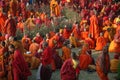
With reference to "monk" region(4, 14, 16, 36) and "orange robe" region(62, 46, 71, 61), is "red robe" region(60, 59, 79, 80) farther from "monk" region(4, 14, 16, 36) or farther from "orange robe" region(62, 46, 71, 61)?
"monk" region(4, 14, 16, 36)

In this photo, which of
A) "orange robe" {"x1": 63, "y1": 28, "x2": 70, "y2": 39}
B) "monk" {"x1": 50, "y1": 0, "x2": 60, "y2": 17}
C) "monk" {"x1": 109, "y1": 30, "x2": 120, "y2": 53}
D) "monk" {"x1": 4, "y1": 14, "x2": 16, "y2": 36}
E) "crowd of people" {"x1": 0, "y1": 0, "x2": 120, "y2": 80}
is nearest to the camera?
"crowd of people" {"x1": 0, "y1": 0, "x2": 120, "y2": 80}

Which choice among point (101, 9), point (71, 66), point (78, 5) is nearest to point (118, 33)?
point (71, 66)

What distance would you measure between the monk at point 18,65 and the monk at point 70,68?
1.20m

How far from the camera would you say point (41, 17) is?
64.1 ft

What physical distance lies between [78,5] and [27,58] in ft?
37.4

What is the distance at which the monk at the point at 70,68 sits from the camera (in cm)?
1035

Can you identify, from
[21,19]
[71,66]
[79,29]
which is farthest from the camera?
[21,19]

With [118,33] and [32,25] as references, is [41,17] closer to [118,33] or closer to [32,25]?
[32,25]

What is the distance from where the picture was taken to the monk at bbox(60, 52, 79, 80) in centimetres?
1035

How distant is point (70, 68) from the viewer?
34.1ft

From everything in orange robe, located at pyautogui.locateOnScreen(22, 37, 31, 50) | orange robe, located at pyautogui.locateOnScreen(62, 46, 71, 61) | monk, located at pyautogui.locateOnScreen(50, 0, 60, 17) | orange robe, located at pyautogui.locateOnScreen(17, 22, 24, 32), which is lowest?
orange robe, located at pyautogui.locateOnScreen(62, 46, 71, 61)

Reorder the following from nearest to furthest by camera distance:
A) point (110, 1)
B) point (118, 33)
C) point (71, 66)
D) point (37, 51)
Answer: point (71, 66), point (37, 51), point (118, 33), point (110, 1)

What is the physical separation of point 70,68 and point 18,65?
5.05 ft

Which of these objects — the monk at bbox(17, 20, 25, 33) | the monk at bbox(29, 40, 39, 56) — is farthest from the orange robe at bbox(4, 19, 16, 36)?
the monk at bbox(29, 40, 39, 56)
